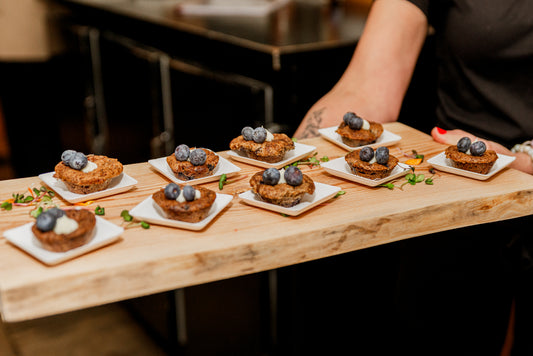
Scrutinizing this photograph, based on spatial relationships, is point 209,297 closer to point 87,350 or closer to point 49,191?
point 87,350

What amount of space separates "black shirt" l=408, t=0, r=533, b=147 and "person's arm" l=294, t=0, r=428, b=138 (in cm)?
8

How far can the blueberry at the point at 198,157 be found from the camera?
1472 mm

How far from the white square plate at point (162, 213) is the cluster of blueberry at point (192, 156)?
132 millimetres

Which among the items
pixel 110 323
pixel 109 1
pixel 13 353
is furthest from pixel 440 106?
pixel 109 1

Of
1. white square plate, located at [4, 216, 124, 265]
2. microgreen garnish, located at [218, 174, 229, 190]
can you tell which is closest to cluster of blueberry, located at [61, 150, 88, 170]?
white square plate, located at [4, 216, 124, 265]

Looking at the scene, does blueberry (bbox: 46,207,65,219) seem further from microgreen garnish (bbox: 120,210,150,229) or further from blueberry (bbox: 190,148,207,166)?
blueberry (bbox: 190,148,207,166)

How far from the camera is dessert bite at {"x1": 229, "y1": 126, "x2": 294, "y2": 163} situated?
161 centimetres

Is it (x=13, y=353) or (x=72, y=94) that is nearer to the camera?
(x=13, y=353)

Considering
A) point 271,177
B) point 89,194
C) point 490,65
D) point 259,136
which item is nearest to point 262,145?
point 259,136

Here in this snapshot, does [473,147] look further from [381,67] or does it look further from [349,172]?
[381,67]

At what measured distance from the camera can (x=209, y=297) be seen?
2.43m

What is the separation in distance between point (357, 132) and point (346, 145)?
0.18 feet

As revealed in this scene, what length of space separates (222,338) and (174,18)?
2.05 meters

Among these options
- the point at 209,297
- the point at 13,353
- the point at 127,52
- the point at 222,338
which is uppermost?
the point at 127,52
